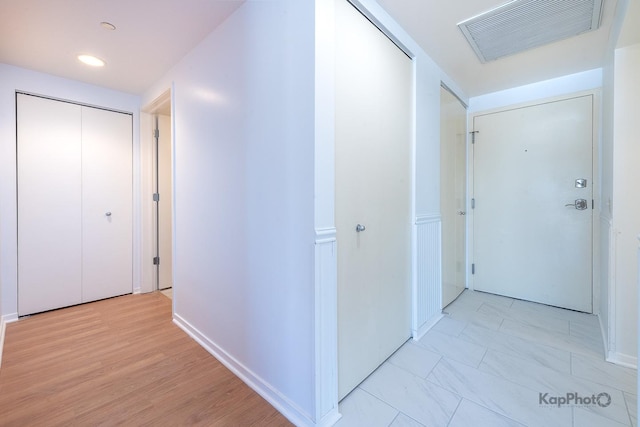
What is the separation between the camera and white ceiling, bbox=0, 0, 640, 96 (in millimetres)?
1644

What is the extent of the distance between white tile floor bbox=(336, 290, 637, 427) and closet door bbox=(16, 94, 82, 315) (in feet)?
10.1

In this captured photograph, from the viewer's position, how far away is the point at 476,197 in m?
3.17

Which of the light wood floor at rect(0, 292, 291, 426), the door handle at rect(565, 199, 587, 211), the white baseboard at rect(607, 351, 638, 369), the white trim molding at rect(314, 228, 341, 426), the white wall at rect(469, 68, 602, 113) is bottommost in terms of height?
the light wood floor at rect(0, 292, 291, 426)

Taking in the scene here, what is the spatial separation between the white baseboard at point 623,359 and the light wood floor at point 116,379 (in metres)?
2.22

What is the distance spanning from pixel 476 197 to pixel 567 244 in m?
0.95

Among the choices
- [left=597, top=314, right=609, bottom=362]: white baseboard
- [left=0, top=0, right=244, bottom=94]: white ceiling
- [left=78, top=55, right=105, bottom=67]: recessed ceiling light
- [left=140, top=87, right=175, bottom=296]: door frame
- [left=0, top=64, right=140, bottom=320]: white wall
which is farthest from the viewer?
[left=140, top=87, right=175, bottom=296]: door frame

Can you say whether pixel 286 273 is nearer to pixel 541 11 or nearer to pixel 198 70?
pixel 198 70

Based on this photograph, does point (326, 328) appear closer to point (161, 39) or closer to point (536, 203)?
point (161, 39)

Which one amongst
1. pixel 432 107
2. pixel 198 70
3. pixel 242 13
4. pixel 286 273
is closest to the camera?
pixel 286 273

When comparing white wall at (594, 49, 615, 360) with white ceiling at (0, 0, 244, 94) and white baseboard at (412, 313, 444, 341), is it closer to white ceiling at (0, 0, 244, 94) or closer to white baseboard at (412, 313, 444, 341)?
white baseboard at (412, 313, 444, 341)

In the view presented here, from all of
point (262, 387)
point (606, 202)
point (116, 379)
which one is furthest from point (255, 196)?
point (606, 202)

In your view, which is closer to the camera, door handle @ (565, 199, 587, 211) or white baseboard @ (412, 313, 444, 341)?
white baseboard @ (412, 313, 444, 341)

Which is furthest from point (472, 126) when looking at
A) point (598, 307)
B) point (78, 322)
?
point (78, 322)

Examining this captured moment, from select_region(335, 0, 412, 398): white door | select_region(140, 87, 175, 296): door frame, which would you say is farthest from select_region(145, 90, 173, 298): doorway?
select_region(335, 0, 412, 398): white door
